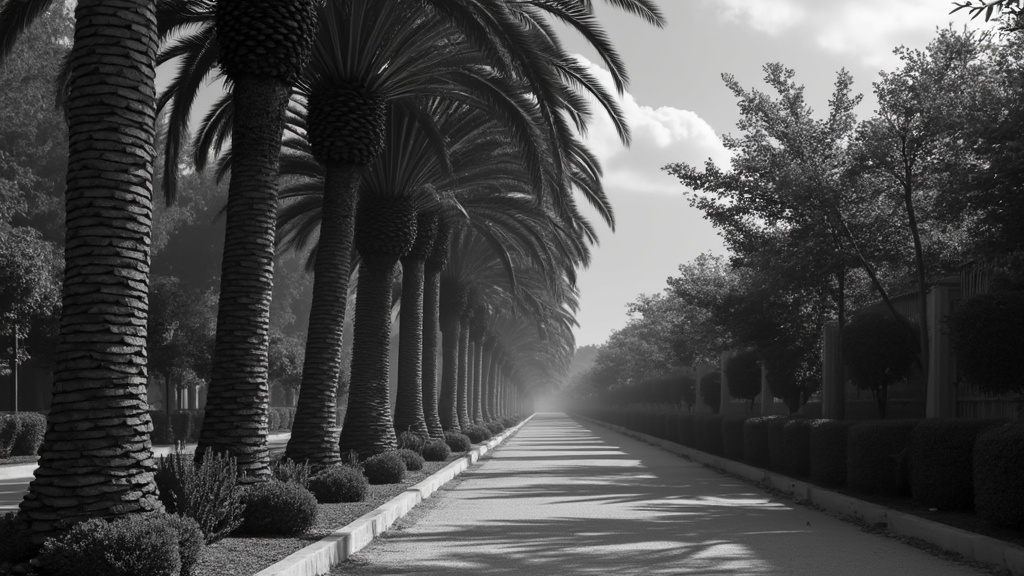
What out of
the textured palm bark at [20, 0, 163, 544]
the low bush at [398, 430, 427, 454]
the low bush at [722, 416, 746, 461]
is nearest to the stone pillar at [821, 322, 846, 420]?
the low bush at [722, 416, 746, 461]

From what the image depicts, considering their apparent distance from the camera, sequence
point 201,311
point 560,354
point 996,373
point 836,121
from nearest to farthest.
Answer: point 996,373, point 836,121, point 201,311, point 560,354

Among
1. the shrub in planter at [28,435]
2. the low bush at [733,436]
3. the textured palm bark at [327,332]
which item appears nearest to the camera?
the textured palm bark at [327,332]

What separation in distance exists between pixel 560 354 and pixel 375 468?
2835 inches

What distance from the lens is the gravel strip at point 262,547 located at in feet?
28.5

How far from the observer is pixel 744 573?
9625 mm

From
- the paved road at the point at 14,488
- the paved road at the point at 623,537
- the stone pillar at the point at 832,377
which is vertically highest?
the stone pillar at the point at 832,377

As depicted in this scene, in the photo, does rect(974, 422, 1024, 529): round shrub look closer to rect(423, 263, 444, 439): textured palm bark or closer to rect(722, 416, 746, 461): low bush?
rect(722, 416, 746, 461): low bush

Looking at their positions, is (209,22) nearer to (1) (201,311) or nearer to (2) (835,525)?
(2) (835,525)

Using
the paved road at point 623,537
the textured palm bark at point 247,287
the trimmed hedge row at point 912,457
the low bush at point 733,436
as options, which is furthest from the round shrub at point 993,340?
the low bush at point 733,436

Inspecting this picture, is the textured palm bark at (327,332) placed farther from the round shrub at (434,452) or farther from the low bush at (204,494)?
the round shrub at (434,452)

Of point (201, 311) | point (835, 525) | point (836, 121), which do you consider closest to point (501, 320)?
point (201, 311)

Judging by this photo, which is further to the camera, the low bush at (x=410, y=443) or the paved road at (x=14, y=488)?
the low bush at (x=410, y=443)

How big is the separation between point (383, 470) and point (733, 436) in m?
12.3

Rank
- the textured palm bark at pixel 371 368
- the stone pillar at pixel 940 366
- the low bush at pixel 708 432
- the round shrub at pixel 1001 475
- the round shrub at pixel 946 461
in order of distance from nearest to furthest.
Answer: the round shrub at pixel 1001 475 < the round shrub at pixel 946 461 < the stone pillar at pixel 940 366 < the textured palm bark at pixel 371 368 < the low bush at pixel 708 432
